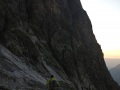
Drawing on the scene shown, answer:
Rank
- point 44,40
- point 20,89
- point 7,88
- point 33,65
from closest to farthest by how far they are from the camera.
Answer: point 7,88
point 20,89
point 33,65
point 44,40

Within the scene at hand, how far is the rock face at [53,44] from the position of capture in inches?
1676

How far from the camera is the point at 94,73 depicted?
7919cm

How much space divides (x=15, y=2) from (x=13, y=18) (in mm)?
10455

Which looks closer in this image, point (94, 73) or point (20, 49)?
point (20, 49)

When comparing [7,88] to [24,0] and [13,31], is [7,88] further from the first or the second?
[24,0]

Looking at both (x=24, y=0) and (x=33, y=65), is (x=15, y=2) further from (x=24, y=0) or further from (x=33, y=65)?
(x=33, y=65)

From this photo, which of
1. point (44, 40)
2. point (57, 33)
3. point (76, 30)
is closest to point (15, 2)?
point (44, 40)

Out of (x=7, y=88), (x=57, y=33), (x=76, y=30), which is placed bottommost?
(x=7, y=88)

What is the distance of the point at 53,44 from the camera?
64.9 m

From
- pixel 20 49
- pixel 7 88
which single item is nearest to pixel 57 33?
pixel 20 49

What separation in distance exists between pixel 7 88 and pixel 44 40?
136ft

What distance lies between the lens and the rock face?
42.6 m

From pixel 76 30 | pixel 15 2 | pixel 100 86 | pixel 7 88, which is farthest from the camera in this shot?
pixel 76 30

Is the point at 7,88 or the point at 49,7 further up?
the point at 49,7
